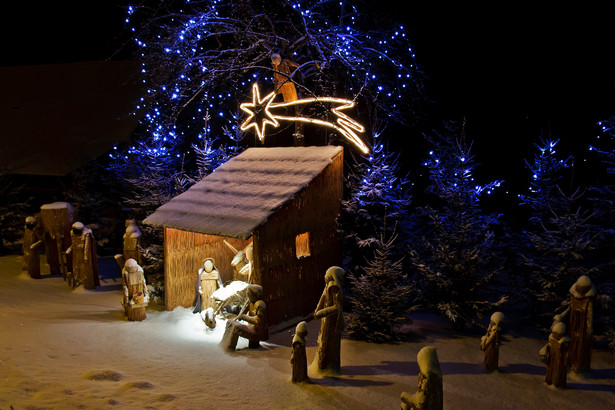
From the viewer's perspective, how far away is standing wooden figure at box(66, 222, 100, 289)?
12.4 metres

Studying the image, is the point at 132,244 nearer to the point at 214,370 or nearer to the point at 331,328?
the point at 214,370

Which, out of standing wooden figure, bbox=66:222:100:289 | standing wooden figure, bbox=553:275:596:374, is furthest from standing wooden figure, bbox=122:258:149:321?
standing wooden figure, bbox=553:275:596:374

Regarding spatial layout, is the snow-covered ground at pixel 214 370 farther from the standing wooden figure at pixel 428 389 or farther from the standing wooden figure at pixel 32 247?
the standing wooden figure at pixel 32 247

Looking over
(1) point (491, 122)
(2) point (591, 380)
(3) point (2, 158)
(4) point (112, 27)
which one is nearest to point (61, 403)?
(2) point (591, 380)

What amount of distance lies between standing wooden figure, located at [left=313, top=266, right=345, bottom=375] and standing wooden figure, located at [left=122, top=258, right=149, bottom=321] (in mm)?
4621

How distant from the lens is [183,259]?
11.2 meters

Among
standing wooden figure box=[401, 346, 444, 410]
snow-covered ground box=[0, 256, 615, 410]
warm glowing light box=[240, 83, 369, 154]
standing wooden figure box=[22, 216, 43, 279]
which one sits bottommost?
snow-covered ground box=[0, 256, 615, 410]

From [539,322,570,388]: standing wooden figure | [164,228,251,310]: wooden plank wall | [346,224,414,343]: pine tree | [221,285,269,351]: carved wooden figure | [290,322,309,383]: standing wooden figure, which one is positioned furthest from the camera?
[164,228,251,310]: wooden plank wall

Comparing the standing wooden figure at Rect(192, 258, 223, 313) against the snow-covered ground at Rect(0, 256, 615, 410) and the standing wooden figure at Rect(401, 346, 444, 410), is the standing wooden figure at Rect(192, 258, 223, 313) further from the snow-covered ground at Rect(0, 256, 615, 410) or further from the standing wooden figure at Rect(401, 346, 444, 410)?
the standing wooden figure at Rect(401, 346, 444, 410)

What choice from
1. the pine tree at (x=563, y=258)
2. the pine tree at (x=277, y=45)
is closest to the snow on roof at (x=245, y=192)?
the pine tree at (x=277, y=45)

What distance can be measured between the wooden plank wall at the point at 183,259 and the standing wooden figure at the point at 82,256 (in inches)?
116

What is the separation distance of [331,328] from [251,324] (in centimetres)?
193

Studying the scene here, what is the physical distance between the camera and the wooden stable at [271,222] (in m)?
9.48

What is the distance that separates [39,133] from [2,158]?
1.97 metres
